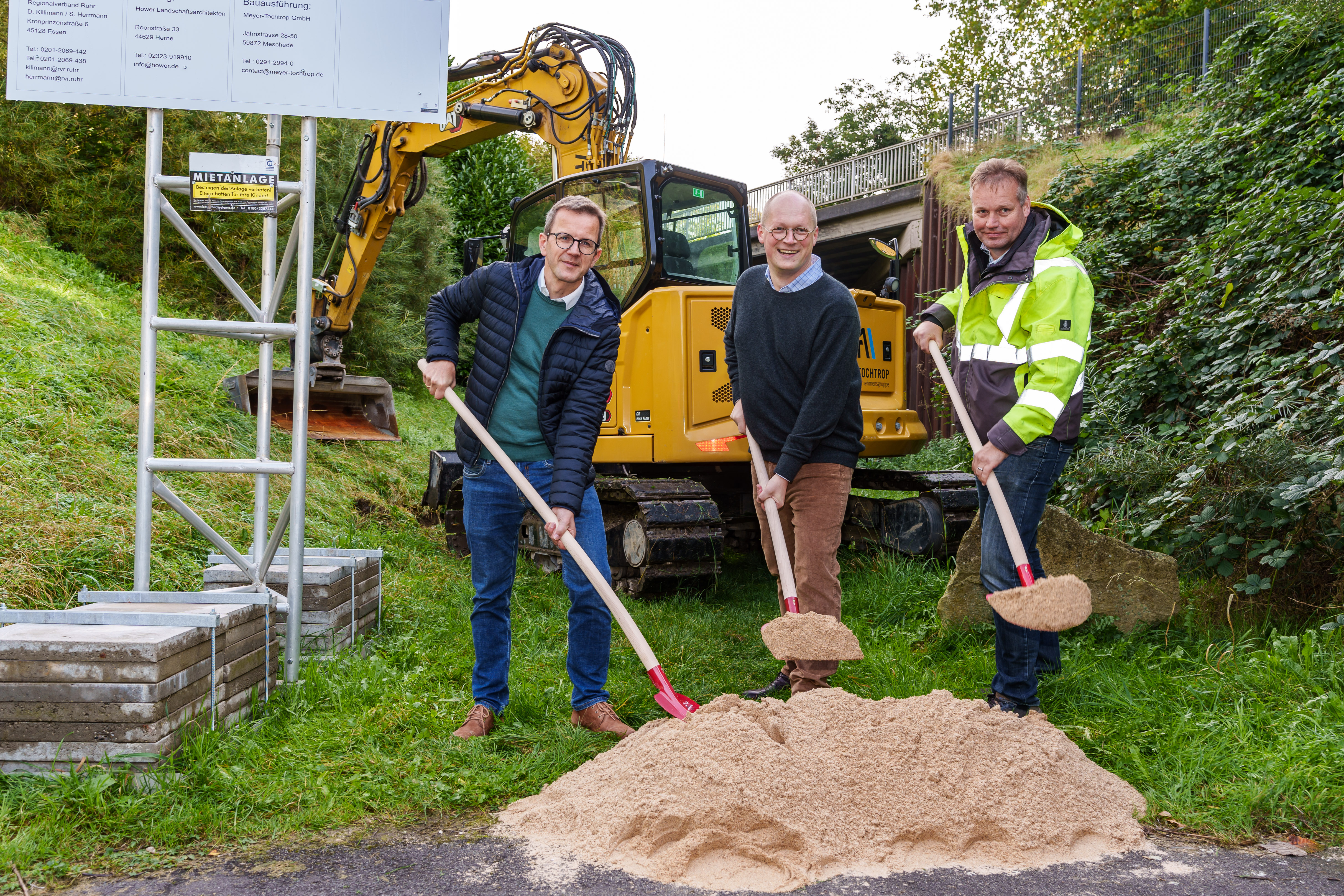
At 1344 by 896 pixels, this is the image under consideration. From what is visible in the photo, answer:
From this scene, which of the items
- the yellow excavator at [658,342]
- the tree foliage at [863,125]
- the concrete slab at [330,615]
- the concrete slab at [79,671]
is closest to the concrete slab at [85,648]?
the concrete slab at [79,671]

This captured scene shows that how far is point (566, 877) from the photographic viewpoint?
2633 millimetres

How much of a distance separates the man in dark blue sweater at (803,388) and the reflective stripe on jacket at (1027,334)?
0.46 m

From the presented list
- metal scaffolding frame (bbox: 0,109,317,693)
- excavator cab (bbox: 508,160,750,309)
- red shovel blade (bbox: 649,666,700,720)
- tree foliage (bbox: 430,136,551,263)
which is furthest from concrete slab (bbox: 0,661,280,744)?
tree foliage (bbox: 430,136,551,263)

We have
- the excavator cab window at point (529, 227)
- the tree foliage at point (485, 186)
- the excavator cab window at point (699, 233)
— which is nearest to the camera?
the excavator cab window at point (699, 233)

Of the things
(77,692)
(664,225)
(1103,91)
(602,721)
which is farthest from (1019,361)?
(1103,91)

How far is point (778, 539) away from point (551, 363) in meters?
1.12

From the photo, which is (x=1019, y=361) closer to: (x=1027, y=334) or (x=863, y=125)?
(x=1027, y=334)

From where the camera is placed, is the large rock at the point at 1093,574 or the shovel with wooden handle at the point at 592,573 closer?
the shovel with wooden handle at the point at 592,573

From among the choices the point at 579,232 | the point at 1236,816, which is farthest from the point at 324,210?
the point at 1236,816

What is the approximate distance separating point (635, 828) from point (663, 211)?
4256 millimetres

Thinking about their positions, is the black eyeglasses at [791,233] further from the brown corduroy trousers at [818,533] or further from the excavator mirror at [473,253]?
the excavator mirror at [473,253]

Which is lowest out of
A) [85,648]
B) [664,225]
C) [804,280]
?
[85,648]

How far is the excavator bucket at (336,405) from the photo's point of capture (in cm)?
831

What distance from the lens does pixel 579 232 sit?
11.6ft
